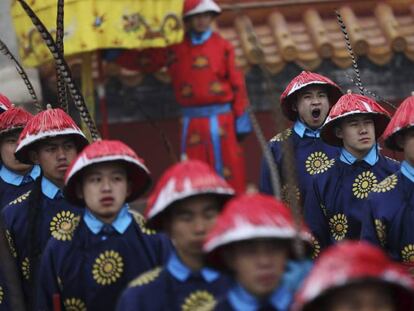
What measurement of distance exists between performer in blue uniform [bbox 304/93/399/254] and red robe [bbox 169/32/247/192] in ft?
9.54

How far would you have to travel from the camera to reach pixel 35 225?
25.0ft

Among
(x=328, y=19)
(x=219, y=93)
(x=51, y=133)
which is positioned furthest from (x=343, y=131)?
(x=328, y=19)

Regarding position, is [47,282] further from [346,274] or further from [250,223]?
[346,274]

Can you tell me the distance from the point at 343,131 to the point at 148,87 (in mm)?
3848

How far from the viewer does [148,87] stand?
1212 centimetres

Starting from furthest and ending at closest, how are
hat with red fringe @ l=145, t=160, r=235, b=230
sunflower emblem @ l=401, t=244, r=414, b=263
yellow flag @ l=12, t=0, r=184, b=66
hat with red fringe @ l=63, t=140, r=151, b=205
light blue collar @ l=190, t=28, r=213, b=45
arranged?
light blue collar @ l=190, t=28, r=213, b=45, yellow flag @ l=12, t=0, r=184, b=66, sunflower emblem @ l=401, t=244, r=414, b=263, hat with red fringe @ l=63, t=140, r=151, b=205, hat with red fringe @ l=145, t=160, r=235, b=230

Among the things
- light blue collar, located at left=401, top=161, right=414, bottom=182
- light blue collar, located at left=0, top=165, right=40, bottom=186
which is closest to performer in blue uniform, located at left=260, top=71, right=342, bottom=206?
light blue collar, located at left=401, top=161, right=414, bottom=182

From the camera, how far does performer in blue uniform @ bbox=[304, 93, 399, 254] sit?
27.6 ft

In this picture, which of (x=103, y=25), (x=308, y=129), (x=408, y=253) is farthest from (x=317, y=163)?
(x=103, y=25)

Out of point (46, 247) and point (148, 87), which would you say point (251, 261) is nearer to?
point (46, 247)

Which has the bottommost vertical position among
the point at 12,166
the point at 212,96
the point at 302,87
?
the point at 12,166

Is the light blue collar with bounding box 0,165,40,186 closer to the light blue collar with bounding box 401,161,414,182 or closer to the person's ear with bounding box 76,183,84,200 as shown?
the person's ear with bounding box 76,183,84,200

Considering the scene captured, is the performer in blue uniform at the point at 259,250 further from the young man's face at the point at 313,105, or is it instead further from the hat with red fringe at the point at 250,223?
the young man's face at the point at 313,105

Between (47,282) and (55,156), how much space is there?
0.93 metres
